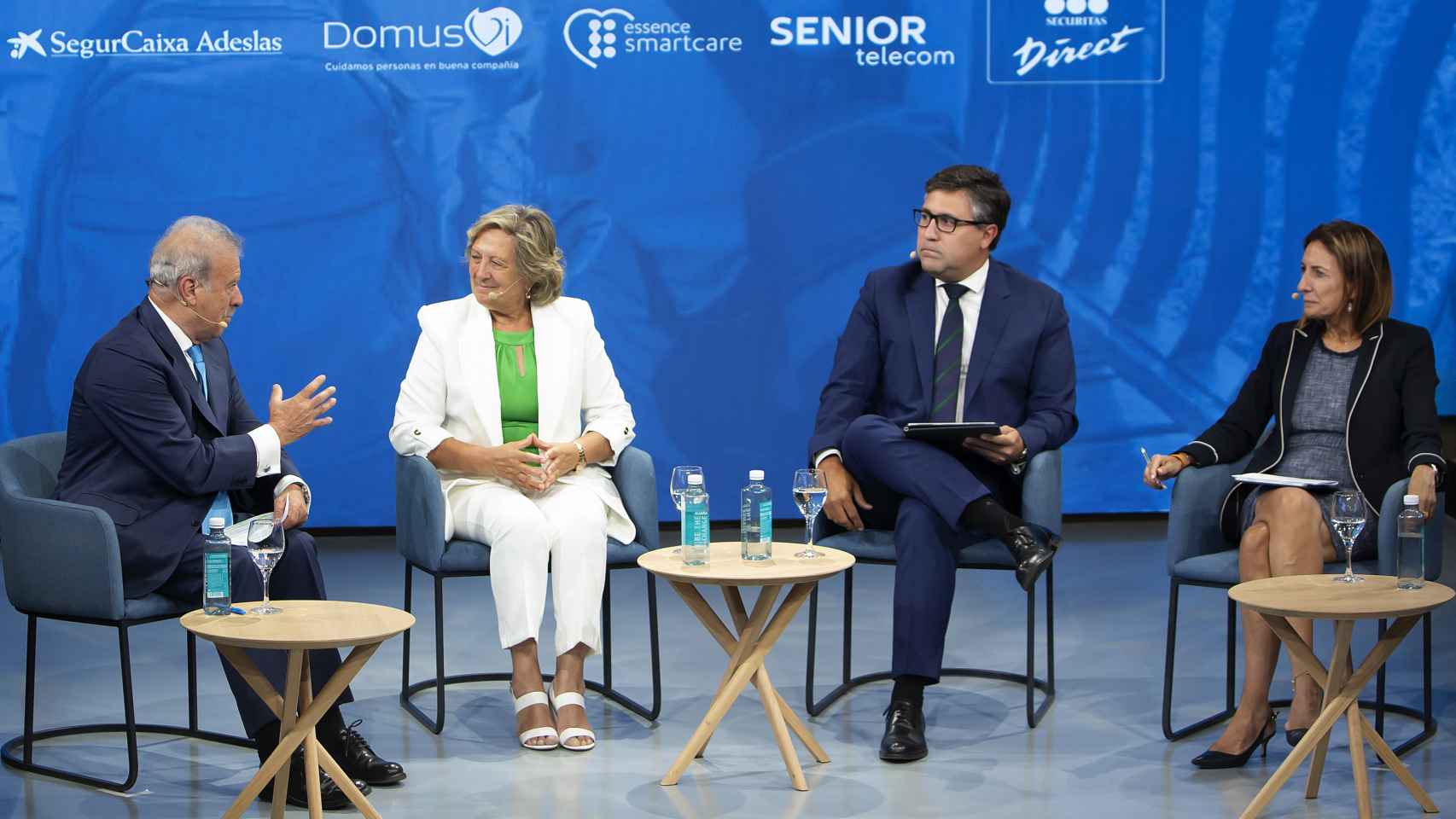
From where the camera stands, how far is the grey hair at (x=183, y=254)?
393 centimetres

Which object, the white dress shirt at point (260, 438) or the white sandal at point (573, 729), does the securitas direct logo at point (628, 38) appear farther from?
the white sandal at point (573, 729)

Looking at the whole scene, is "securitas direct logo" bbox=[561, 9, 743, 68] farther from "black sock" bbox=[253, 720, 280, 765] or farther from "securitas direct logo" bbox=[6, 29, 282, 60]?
"black sock" bbox=[253, 720, 280, 765]

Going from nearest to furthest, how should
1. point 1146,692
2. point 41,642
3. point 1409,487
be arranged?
point 1409,487, point 1146,692, point 41,642

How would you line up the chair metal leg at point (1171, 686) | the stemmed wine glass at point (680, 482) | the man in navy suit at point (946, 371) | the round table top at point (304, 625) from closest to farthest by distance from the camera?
the round table top at point (304, 625), the stemmed wine glass at point (680, 482), the chair metal leg at point (1171, 686), the man in navy suit at point (946, 371)

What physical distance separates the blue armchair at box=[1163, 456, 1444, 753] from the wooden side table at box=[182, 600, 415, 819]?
6.54 ft

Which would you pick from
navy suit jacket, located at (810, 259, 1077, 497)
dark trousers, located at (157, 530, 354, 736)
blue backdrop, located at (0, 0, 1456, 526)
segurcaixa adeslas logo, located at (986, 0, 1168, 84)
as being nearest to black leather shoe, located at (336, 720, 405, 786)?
dark trousers, located at (157, 530, 354, 736)

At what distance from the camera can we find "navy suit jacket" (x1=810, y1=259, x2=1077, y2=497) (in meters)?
4.59

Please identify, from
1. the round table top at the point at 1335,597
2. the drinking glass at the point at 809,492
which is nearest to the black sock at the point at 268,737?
the drinking glass at the point at 809,492

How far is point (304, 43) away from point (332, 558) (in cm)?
210

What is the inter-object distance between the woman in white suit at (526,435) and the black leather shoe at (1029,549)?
1029 millimetres

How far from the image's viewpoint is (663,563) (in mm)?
3852

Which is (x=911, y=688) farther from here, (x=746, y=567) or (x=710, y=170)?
(x=710, y=170)

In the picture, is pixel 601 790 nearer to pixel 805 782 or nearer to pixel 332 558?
pixel 805 782

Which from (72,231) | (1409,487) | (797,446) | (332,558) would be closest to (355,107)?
(72,231)
